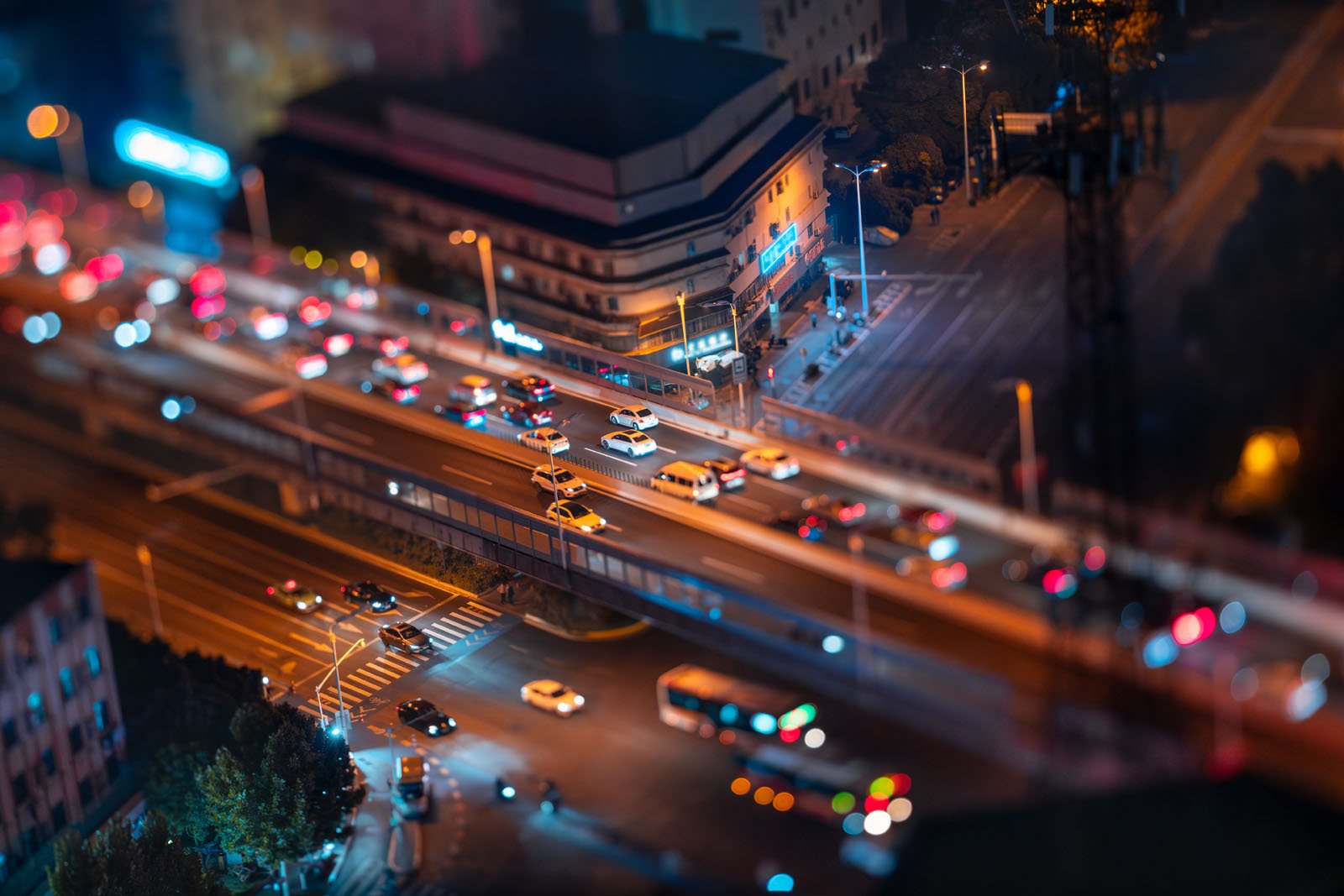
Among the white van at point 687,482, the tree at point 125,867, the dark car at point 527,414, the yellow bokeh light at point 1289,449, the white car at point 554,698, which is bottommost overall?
the tree at point 125,867

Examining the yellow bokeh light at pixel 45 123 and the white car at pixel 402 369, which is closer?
the white car at pixel 402 369

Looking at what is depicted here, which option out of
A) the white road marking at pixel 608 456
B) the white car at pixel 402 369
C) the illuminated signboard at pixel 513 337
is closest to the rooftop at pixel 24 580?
the white car at pixel 402 369

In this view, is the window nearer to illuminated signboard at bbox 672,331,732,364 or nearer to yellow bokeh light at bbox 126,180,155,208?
illuminated signboard at bbox 672,331,732,364

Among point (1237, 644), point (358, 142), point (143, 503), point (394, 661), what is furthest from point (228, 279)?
point (1237, 644)

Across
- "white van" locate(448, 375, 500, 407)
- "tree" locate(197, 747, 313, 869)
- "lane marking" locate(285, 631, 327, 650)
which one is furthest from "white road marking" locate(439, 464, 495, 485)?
"tree" locate(197, 747, 313, 869)

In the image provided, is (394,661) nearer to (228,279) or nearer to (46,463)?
(46,463)

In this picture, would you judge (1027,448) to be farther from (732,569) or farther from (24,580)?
(24,580)

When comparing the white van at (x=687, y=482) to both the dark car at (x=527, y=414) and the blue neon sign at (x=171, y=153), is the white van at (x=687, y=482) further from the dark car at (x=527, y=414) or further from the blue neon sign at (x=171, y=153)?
the blue neon sign at (x=171, y=153)
